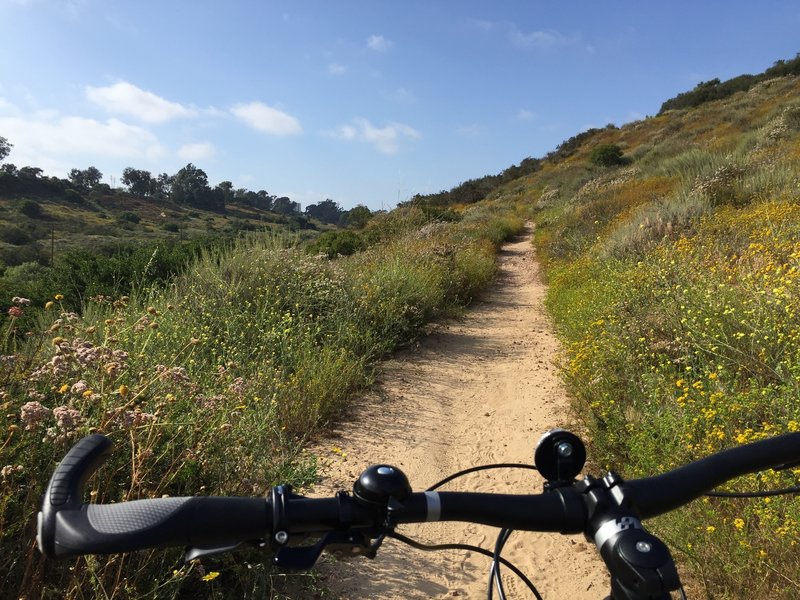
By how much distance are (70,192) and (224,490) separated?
63.9 meters

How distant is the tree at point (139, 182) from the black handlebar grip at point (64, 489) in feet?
276

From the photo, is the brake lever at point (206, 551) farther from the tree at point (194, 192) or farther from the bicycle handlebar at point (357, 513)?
the tree at point (194, 192)

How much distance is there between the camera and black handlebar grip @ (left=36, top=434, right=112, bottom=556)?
0.77 m

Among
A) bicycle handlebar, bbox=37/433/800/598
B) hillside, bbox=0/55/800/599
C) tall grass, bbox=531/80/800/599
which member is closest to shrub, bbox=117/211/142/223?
hillside, bbox=0/55/800/599

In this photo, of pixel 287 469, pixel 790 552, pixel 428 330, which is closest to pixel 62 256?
pixel 428 330

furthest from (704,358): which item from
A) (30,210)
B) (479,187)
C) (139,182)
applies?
(139,182)

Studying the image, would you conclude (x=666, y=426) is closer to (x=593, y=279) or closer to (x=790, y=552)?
(x=790, y=552)

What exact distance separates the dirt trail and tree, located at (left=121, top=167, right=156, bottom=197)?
79262 millimetres

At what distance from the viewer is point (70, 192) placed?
55938 mm

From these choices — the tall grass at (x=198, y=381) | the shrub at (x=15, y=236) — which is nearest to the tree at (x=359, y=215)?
the tall grass at (x=198, y=381)

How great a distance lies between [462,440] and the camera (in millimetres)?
4867

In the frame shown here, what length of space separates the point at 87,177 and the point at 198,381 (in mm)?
83173

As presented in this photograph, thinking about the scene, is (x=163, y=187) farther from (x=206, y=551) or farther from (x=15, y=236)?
(x=206, y=551)

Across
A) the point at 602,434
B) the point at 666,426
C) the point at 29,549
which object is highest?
the point at 29,549
